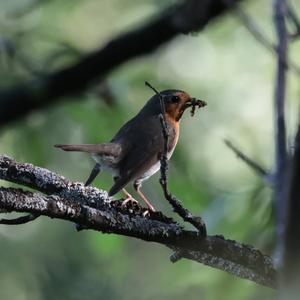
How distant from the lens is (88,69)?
4.41 m

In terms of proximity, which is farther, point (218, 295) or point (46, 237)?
point (46, 237)

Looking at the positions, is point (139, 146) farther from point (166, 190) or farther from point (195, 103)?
point (166, 190)

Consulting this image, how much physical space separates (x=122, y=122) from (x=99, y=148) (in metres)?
0.58

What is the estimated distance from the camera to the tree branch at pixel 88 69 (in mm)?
4363

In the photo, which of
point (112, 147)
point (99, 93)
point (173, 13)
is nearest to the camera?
point (173, 13)

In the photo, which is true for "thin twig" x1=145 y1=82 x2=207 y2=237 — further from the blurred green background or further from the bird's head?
the bird's head

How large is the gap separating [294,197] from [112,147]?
156 inches

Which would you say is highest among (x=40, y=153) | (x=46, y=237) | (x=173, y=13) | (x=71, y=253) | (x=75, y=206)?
(x=46, y=237)

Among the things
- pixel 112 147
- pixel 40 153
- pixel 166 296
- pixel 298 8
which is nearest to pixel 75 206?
pixel 40 153

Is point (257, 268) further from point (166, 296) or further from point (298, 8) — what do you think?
point (298, 8)

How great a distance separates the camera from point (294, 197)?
166cm

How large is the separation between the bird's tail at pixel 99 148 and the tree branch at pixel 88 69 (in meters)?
0.36

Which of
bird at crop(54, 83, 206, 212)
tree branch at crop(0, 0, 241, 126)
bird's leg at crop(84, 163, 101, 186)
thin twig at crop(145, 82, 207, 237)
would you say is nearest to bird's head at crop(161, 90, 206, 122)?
bird at crop(54, 83, 206, 212)

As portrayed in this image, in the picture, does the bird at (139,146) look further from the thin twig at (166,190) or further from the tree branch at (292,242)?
the tree branch at (292,242)
